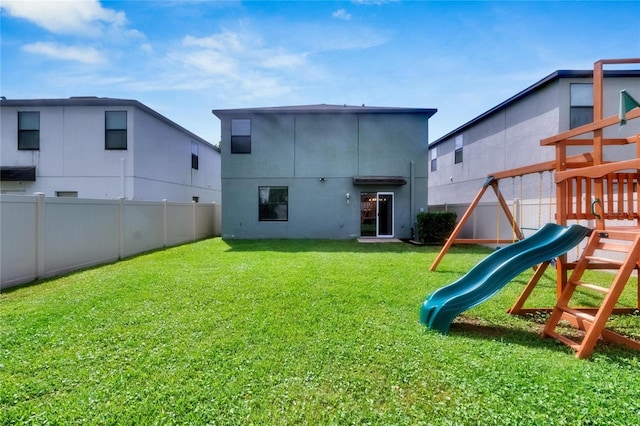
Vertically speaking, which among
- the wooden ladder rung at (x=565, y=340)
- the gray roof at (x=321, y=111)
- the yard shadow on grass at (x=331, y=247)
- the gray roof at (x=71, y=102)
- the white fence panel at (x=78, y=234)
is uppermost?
the gray roof at (x=71, y=102)

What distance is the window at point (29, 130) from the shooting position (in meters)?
12.9

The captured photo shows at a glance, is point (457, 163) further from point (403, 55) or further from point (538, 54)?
point (403, 55)

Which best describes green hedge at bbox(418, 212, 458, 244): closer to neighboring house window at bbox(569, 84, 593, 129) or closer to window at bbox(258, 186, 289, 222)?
neighboring house window at bbox(569, 84, 593, 129)

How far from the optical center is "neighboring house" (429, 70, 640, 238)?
34.0 feet

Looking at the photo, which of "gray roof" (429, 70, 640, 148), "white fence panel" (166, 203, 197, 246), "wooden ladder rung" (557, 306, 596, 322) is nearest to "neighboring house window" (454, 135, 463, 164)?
"gray roof" (429, 70, 640, 148)

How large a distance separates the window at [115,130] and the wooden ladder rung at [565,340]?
15.4 m

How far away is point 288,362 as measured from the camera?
9.27 ft

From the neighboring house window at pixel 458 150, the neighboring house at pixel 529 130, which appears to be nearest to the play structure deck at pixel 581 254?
the neighboring house at pixel 529 130

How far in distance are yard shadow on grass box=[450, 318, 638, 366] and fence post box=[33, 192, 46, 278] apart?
306 inches

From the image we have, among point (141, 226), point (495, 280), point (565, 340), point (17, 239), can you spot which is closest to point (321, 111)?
point (141, 226)

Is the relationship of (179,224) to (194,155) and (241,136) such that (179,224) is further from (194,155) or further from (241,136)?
(194,155)

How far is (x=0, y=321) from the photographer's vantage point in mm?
3828

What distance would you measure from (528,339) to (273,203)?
35.6 feet

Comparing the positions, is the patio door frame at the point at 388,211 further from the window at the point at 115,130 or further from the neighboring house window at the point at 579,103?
the window at the point at 115,130
